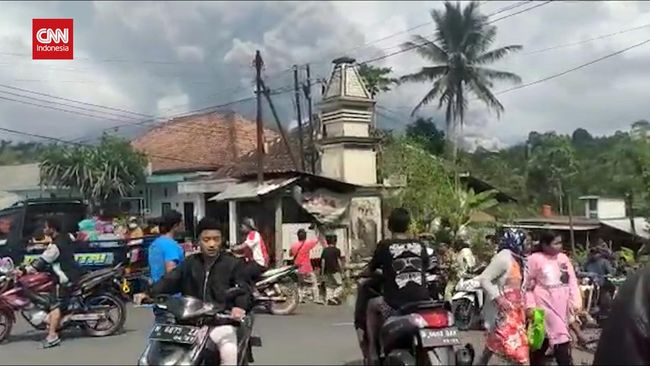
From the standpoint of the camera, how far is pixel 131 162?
5883 mm

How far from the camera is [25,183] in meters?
6.10

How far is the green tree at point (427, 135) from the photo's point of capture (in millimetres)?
4934

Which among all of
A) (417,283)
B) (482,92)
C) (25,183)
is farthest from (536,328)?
(25,183)

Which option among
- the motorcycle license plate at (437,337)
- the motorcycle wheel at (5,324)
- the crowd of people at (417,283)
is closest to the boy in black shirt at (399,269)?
the crowd of people at (417,283)

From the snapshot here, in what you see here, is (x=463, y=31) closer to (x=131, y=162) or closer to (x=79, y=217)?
(x=131, y=162)

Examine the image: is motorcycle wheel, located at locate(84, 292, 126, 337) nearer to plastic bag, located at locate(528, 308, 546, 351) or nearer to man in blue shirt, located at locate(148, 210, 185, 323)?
man in blue shirt, located at locate(148, 210, 185, 323)

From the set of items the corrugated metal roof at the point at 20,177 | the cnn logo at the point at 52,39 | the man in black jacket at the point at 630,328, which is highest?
the cnn logo at the point at 52,39

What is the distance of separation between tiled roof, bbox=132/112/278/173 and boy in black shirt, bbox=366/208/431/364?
7.66 feet

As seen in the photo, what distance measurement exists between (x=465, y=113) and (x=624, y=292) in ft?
11.9

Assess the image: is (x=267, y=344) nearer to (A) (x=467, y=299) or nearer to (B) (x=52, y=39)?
(A) (x=467, y=299)

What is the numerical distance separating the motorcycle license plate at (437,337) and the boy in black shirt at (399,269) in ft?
0.69

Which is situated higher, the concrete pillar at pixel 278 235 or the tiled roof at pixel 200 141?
the tiled roof at pixel 200 141

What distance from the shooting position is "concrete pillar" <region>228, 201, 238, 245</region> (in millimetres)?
6602

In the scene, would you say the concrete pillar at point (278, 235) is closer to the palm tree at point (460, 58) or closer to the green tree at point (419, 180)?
the green tree at point (419, 180)
